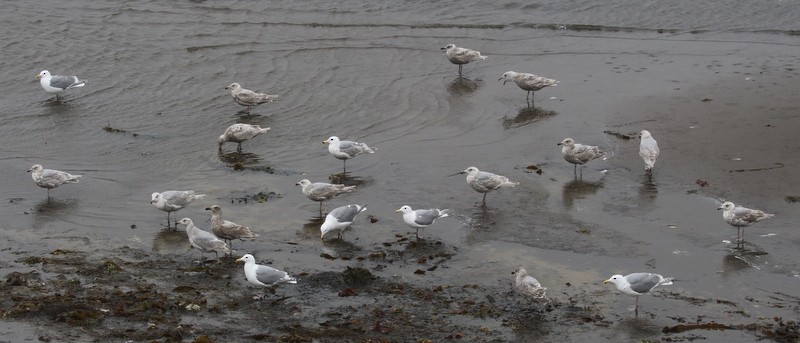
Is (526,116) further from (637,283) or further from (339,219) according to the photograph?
(637,283)

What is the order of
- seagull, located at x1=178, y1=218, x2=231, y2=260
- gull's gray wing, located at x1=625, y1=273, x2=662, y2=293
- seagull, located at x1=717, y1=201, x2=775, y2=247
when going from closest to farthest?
1. gull's gray wing, located at x1=625, y1=273, x2=662, y2=293
2. seagull, located at x1=178, y1=218, x2=231, y2=260
3. seagull, located at x1=717, y1=201, x2=775, y2=247

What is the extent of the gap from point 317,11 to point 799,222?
671 inches

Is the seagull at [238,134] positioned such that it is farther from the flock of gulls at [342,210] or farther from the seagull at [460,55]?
the seagull at [460,55]

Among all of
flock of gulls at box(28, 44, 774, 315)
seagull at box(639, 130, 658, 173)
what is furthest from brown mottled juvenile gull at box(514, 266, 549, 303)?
seagull at box(639, 130, 658, 173)

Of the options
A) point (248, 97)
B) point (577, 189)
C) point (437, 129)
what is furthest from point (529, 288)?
point (248, 97)

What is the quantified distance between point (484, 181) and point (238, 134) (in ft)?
16.0

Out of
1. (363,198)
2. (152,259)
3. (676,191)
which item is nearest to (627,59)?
(676,191)

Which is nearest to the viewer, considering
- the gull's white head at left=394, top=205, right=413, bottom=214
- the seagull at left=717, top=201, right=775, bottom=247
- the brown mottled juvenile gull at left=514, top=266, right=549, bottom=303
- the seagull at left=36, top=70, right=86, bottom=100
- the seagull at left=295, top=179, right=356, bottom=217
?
the brown mottled juvenile gull at left=514, top=266, right=549, bottom=303

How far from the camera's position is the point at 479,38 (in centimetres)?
2772

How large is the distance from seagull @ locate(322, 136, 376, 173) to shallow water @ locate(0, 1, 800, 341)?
0.30 metres

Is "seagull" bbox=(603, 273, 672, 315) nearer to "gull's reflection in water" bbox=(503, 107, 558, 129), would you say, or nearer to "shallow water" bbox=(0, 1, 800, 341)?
"shallow water" bbox=(0, 1, 800, 341)

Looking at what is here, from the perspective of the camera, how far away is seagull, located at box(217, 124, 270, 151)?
766 inches

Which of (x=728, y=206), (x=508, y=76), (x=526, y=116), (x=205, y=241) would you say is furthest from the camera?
(x=508, y=76)

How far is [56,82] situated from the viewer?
22.3 m
